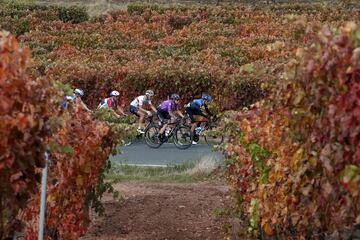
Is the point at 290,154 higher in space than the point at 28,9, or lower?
lower

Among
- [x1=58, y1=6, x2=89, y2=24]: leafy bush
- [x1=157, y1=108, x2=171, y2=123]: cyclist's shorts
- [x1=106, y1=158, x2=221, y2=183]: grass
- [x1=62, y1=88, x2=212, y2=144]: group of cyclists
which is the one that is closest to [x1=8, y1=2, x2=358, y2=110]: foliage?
[x1=58, y1=6, x2=89, y2=24]: leafy bush

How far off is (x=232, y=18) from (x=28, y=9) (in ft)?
38.9

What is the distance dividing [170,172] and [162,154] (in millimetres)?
3982

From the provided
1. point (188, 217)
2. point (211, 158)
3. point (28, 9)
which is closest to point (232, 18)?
point (28, 9)

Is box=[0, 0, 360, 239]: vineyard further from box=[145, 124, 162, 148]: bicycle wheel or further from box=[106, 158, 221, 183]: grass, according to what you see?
box=[145, 124, 162, 148]: bicycle wheel

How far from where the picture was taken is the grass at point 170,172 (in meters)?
15.0

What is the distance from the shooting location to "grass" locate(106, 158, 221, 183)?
49.3 feet

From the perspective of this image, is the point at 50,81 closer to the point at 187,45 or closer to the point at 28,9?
the point at 187,45

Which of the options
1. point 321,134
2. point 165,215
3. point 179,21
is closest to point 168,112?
point 165,215

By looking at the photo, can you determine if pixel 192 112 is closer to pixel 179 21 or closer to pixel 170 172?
pixel 170 172

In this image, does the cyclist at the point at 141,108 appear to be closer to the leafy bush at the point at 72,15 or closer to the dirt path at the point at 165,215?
the dirt path at the point at 165,215

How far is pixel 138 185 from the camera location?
14.3m

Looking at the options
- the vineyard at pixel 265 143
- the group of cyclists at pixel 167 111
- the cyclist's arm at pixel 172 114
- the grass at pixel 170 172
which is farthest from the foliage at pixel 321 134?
the cyclist's arm at pixel 172 114

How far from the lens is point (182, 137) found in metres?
21.4
